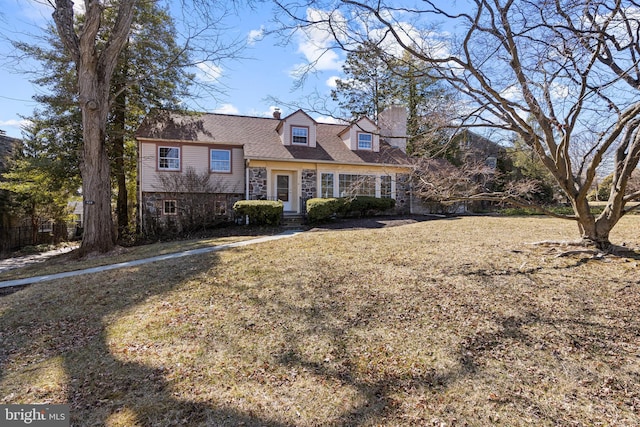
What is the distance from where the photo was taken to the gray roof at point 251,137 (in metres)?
14.8

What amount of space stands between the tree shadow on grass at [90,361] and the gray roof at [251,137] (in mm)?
9701

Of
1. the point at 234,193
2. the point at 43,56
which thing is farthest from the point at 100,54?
the point at 234,193

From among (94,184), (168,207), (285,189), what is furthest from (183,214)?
(285,189)

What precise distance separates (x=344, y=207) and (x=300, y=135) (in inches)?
176

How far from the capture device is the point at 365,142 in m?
17.8

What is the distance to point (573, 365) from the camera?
10.3ft

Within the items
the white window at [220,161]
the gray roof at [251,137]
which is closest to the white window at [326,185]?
the gray roof at [251,137]

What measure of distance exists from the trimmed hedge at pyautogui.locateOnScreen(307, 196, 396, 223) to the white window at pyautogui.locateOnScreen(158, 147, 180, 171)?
605 cm

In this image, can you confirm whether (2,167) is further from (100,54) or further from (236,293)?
(236,293)

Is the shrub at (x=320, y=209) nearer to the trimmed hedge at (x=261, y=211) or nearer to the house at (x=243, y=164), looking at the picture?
the house at (x=243, y=164)

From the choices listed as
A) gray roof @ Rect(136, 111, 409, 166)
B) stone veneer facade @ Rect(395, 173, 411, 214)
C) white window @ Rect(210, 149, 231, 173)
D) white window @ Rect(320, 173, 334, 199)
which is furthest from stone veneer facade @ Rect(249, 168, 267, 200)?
stone veneer facade @ Rect(395, 173, 411, 214)

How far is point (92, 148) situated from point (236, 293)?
7701 millimetres

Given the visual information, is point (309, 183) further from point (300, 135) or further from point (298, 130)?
point (298, 130)

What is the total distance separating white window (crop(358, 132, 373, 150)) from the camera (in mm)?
17641
